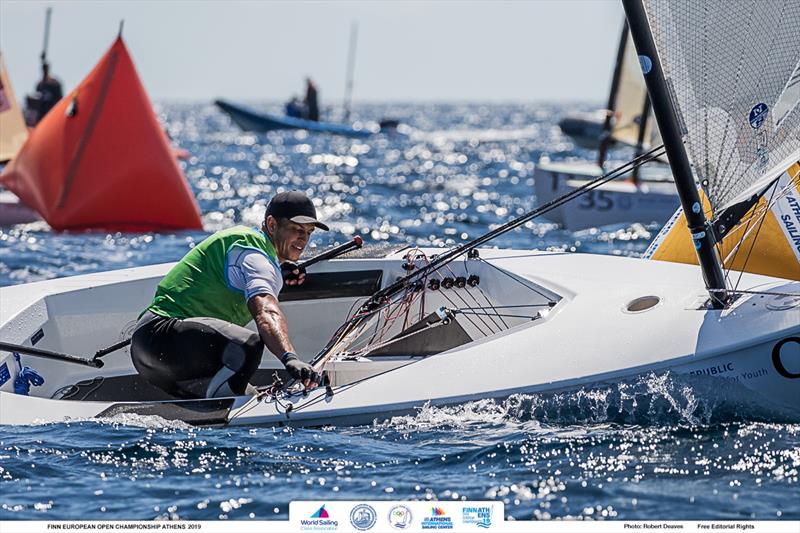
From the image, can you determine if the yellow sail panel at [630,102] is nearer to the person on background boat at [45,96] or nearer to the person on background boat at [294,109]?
the person on background boat at [45,96]

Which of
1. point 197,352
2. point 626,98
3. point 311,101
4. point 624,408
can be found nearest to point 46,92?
point 626,98

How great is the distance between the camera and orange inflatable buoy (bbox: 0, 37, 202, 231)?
9.32m

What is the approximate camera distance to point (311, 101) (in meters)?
33.9

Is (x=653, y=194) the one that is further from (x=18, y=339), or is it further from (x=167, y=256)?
(x=18, y=339)

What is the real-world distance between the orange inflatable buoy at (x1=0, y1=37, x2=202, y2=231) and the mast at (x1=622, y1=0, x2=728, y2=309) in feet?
19.6

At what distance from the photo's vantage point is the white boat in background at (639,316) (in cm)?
374

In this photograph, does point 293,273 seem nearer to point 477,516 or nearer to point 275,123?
Result: point 477,516

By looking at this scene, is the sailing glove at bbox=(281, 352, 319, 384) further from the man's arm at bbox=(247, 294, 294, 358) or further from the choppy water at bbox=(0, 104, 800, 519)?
the choppy water at bbox=(0, 104, 800, 519)

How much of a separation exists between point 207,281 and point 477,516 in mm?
1613

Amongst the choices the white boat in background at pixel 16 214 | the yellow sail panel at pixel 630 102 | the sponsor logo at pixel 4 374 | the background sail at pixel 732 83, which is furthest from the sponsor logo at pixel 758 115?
the yellow sail panel at pixel 630 102

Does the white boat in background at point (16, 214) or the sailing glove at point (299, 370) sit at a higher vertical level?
the white boat in background at point (16, 214)

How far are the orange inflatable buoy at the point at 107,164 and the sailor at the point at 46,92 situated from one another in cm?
695

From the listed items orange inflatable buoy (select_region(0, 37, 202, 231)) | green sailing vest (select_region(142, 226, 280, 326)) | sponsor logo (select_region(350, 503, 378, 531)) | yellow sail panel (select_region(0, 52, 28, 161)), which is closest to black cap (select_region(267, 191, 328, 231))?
green sailing vest (select_region(142, 226, 280, 326))

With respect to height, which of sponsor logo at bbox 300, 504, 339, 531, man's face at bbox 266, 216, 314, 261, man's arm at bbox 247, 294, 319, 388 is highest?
man's face at bbox 266, 216, 314, 261
